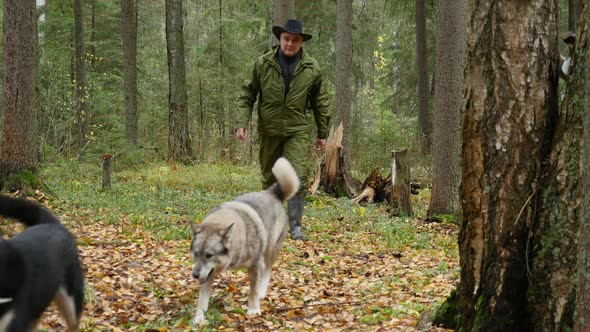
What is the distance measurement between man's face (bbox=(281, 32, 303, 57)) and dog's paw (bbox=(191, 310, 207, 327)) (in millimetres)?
3950

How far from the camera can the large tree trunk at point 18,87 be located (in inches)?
378

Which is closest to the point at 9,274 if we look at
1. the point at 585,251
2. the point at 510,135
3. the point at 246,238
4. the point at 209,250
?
the point at 209,250

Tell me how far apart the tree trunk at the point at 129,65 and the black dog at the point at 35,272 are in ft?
51.8

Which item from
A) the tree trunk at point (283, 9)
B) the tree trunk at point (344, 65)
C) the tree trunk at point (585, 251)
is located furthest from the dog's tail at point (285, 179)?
the tree trunk at point (344, 65)

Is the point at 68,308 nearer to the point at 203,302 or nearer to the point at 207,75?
the point at 203,302

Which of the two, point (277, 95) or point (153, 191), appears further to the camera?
point (153, 191)

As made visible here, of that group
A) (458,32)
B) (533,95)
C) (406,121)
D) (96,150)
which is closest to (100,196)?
(96,150)

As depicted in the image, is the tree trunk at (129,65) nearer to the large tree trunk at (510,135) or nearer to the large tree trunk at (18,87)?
the large tree trunk at (18,87)

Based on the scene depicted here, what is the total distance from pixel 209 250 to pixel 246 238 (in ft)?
1.70

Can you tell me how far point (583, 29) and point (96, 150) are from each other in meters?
15.4

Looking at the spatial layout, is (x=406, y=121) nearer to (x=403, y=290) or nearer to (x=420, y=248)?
(x=420, y=248)

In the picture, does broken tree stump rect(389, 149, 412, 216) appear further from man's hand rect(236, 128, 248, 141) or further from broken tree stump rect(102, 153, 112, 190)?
broken tree stump rect(102, 153, 112, 190)

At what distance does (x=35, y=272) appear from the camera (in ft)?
11.1

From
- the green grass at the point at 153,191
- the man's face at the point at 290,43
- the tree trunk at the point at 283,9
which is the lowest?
the green grass at the point at 153,191
